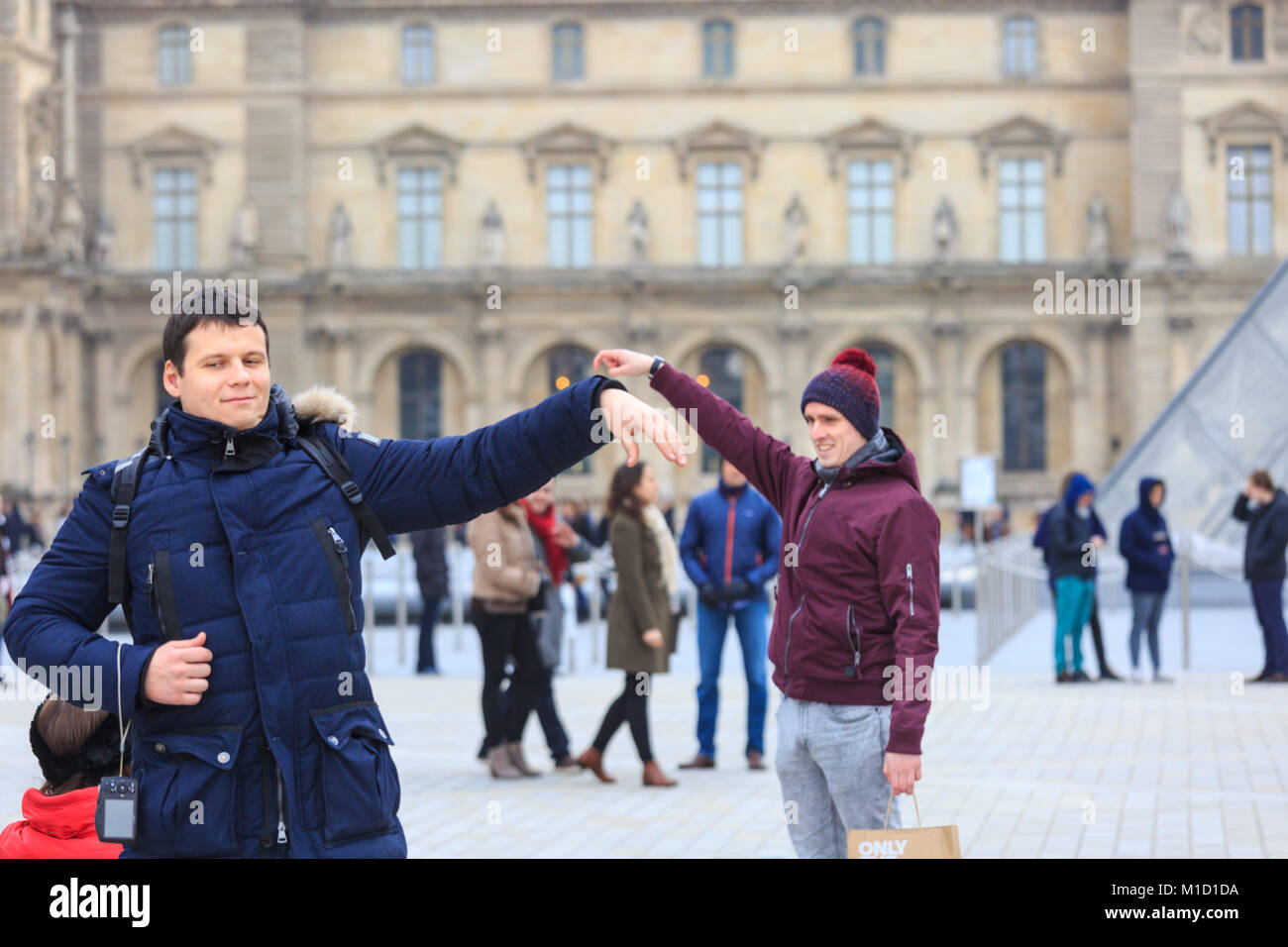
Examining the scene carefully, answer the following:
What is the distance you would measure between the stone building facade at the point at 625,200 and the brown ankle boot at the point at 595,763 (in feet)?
103

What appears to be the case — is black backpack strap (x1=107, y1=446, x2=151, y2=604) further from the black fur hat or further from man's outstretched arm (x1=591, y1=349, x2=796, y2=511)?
man's outstretched arm (x1=591, y1=349, x2=796, y2=511)

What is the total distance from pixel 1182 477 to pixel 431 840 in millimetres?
15436

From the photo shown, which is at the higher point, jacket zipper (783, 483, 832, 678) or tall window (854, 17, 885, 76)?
tall window (854, 17, 885, 76)

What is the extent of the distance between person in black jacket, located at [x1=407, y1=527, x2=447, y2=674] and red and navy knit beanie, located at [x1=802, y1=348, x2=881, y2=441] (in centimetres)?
1101

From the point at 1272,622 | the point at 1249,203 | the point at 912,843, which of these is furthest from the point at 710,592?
the point at 1249,203

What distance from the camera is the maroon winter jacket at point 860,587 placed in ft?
14.8

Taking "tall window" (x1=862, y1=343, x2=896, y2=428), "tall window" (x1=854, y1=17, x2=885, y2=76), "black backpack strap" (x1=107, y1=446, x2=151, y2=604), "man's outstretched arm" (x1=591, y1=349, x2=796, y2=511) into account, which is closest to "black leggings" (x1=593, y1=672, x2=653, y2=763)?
"man's outstretched arm" (x1=591, y1=349, x2=796, y2=511)

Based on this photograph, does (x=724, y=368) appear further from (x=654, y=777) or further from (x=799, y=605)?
(x=799, y=605)

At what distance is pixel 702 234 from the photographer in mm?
41844

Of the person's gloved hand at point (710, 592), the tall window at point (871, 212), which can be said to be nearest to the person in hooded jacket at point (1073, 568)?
the person's gloved hand at point (710, 592)

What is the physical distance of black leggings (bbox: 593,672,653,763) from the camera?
9.34m

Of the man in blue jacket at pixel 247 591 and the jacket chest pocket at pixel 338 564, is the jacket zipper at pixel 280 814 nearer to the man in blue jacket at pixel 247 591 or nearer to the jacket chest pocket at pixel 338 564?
the man in blue jacket at pixel 247 591

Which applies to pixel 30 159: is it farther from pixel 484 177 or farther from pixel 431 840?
pixel 431 840
